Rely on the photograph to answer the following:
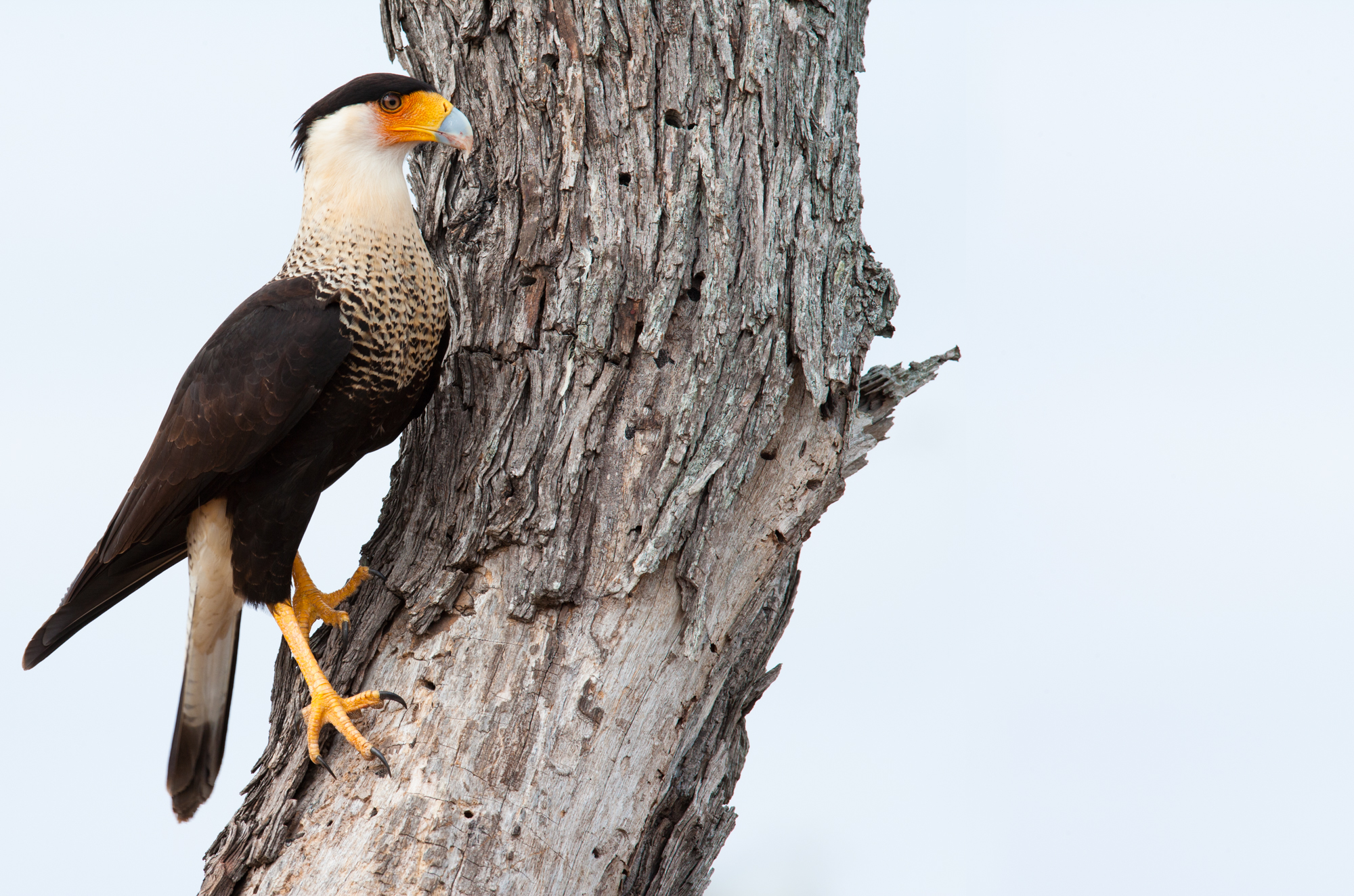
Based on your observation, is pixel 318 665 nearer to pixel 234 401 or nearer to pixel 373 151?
pixel 234 401

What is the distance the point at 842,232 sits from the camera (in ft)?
9.24

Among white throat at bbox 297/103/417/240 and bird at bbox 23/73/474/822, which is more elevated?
white throat at bbox 297/103/417/240

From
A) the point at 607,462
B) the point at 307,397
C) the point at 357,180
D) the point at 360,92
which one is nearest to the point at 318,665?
the point at 307,397

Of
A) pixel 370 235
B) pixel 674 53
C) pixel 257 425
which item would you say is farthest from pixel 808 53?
pixel 257 425

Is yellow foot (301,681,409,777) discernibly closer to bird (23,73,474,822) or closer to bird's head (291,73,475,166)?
bird (23,73,474,822)

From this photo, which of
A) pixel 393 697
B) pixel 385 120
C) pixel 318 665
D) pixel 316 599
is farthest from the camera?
pixel 316 599

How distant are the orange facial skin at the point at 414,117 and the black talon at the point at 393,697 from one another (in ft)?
4.88

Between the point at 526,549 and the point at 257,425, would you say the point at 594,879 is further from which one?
the point at 257,425

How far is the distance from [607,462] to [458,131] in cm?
101

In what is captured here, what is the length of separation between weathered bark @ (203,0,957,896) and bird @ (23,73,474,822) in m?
0.15

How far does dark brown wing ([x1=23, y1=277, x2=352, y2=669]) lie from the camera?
2652mm

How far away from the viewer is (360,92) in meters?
2.94

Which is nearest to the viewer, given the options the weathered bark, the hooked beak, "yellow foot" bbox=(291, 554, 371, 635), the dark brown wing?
the weathered bark

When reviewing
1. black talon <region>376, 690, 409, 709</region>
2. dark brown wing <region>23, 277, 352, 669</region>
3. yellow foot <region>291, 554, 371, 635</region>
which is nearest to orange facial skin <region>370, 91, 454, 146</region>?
dark brown wing <region>23, 277, 352, 669</region>
